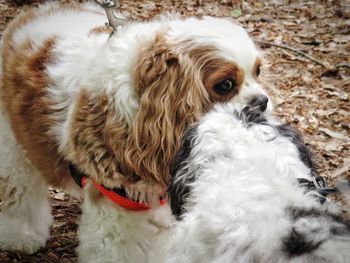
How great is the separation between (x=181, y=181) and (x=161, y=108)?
24.4 inches

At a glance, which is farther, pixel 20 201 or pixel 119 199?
pixel 20 201

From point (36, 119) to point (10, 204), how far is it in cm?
106

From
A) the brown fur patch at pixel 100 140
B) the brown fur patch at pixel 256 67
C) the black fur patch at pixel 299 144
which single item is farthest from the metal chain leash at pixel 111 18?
the black fur patch at pixel 299 144

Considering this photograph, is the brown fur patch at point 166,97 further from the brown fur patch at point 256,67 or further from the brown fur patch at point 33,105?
the brown fur patch at point 33,105

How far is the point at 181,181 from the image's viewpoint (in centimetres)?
224

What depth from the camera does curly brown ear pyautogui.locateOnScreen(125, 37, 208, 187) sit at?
272 centimetres

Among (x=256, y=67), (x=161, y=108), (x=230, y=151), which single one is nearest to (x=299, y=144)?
(x=230, y=151)

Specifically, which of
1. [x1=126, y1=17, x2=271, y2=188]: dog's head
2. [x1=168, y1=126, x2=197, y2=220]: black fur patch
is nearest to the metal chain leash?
[x1=126, y1=17, x2=271, y2=188]: dog's head

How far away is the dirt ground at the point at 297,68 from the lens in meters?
4.18

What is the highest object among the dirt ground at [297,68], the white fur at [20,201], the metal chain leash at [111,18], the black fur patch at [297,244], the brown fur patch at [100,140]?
the metal chain leash at [111,18]

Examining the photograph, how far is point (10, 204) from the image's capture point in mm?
3785

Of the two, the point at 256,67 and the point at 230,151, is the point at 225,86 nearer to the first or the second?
the point at 256,67

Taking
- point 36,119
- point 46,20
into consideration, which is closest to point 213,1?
point 46,20

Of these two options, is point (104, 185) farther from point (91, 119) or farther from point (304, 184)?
point (304, 184)
